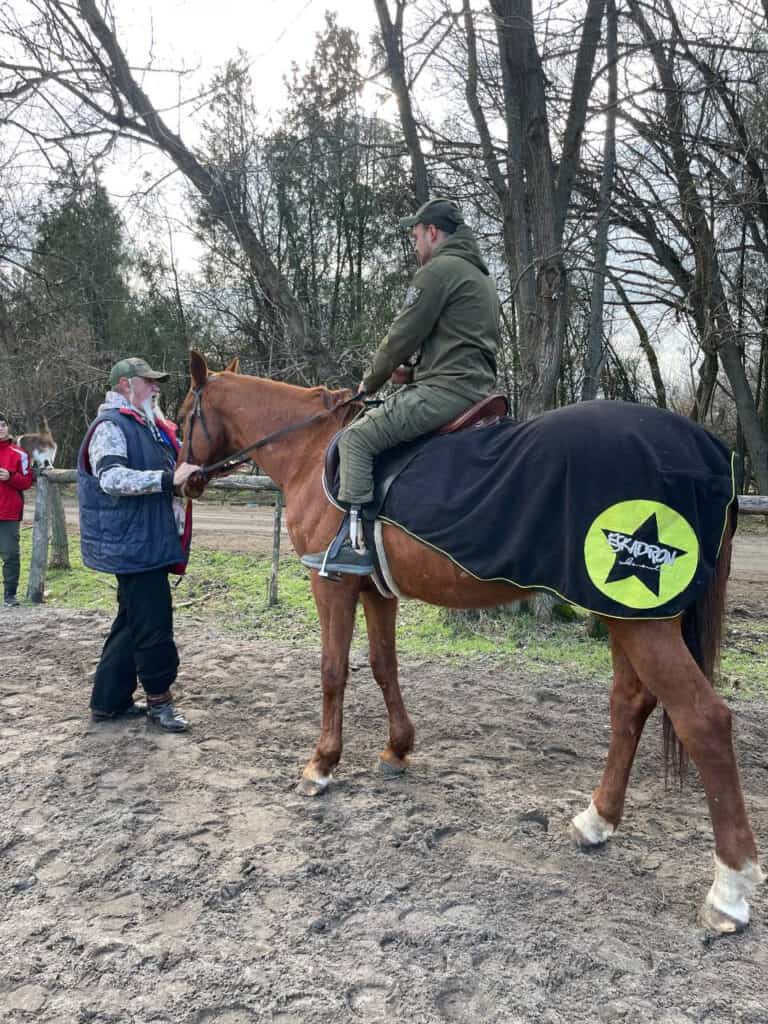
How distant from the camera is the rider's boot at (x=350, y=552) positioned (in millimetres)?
3596

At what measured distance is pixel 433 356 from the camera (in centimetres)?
361

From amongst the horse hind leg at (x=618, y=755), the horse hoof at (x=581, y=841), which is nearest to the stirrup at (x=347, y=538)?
the horse hind leg at (x=618, y=755)

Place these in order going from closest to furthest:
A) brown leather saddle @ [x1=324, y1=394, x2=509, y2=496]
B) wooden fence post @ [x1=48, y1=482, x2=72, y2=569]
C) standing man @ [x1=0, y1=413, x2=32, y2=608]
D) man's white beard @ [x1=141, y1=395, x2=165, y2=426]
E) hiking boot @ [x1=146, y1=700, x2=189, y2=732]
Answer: brown leather saddle @ [x1=324, y1=394, x2=509, y2=496] < hiking boot @ [x1=146, y1=700, x2=189, y2=732] < man's white beard @ [x1=141, y1=395, x2=165, y2=426] < standing man @ [x1=0, y1=413, x2=32, y2=608] < wooden fence post @ [x1=48, y1=482, x2=72, y2=569]

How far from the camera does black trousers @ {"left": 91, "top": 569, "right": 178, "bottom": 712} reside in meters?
4.50

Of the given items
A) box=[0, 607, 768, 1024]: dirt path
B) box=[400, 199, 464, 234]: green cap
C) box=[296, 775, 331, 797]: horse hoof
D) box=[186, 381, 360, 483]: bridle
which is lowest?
box=[0, 607, 768, 1024]: dirt path

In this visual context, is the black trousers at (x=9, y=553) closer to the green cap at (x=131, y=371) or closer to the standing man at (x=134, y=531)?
the standing man at (x=134, y=531)

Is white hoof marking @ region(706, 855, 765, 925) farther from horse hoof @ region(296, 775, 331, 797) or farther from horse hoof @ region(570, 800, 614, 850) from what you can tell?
horse hoof @ region(296, 775, 331, 797)

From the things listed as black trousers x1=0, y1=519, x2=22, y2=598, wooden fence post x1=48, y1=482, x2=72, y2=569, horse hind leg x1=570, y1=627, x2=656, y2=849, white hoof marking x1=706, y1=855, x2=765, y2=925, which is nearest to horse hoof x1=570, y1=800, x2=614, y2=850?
horse hind leg x1=570, y1=627, x2=656, y2=849

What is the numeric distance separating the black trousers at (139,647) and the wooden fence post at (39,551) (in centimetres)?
405

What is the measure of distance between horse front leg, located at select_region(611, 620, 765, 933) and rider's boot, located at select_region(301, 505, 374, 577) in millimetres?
1356

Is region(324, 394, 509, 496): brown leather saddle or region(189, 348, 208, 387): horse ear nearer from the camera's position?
region(324, 394, 509, 496): brown leather saddle

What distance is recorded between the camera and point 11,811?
353 cm

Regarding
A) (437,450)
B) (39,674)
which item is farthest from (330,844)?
(39,674)

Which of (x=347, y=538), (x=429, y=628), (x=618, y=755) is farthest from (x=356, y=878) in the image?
(x=429, y=628)
